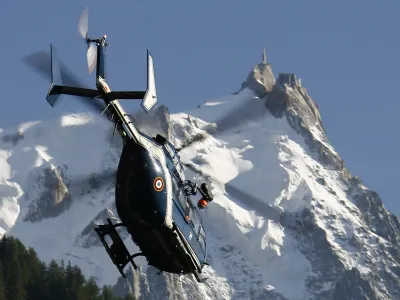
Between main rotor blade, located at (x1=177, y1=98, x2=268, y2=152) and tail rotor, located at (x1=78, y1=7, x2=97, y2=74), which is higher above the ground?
tail rotor, located at (x1=78, y1=7, x2=97, y2=74)

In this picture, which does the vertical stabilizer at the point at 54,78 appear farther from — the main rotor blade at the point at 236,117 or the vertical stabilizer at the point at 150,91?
the main rotor blade at the point at 236,117

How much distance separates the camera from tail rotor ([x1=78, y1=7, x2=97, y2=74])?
70475 millimetres

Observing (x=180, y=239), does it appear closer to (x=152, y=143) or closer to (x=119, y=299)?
(x=152, y=143)

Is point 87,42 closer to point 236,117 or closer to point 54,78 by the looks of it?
point 54,78

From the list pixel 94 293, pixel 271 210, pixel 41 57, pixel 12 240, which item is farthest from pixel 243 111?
pixel 12 240

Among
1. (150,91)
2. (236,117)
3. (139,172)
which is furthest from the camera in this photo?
(236,117)

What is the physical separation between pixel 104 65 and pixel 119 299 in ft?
247

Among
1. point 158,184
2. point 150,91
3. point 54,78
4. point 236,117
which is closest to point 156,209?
point 158,184

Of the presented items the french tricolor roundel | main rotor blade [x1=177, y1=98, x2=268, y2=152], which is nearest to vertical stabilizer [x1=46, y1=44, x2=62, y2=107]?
the french tricolor roundel

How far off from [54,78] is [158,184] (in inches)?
264

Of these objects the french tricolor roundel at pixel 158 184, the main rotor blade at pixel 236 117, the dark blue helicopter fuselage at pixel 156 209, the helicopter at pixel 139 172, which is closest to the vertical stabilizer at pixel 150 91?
the helicopter at pixel 139 172

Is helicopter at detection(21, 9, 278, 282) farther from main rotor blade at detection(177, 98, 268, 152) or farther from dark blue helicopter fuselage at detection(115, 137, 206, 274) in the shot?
main rotor blade at detection(177, 98, 268, 152)

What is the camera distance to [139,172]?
229ft

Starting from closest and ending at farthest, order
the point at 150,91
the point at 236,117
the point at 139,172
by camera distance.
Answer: the point at 150,91 < the point at 139,172 < the point at 236,117
